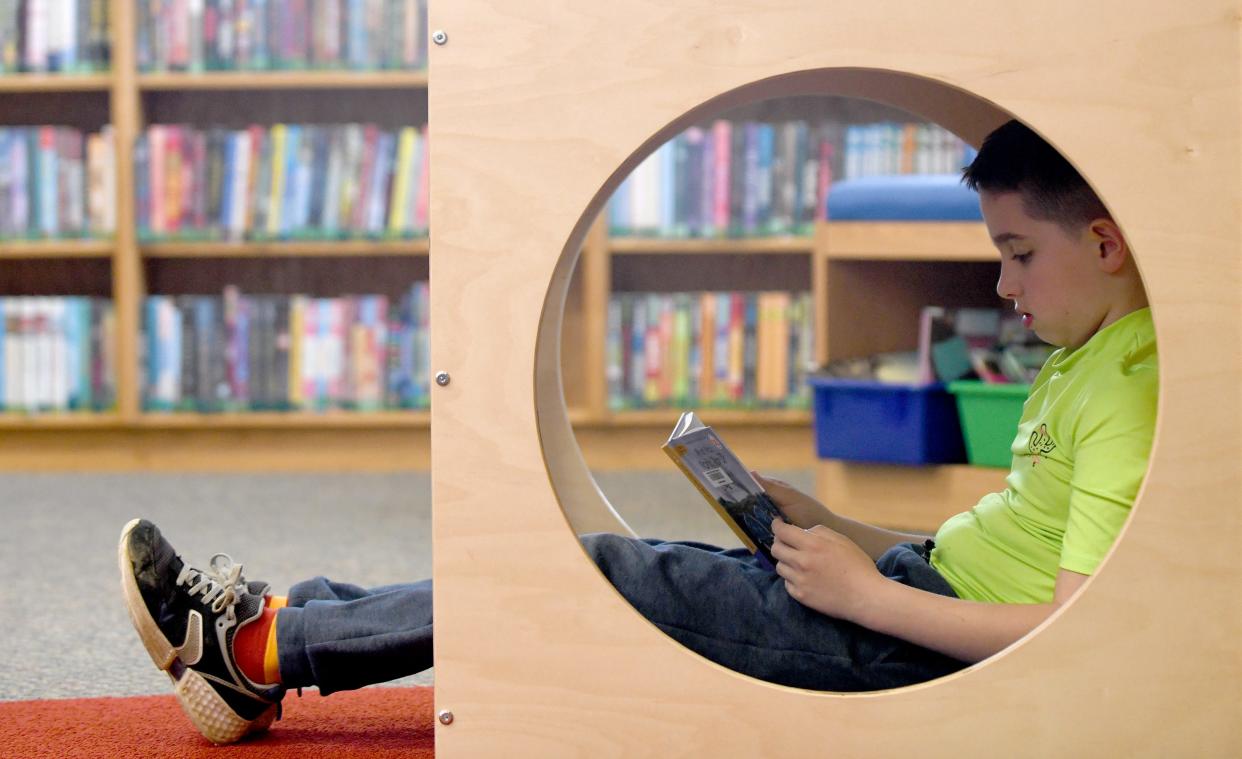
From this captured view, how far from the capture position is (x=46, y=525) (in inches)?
87.0

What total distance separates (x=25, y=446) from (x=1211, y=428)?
2.61 meters

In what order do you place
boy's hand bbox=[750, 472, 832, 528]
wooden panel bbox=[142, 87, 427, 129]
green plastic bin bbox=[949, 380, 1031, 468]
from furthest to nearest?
1. wooden panel bbox=[142, 87, 427, 129]
2. green plastic bin bbox=[949, 380, 1031, 468]
3. boy's hand bbox=[750, 472, 832, 528]

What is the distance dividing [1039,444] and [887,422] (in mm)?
1011

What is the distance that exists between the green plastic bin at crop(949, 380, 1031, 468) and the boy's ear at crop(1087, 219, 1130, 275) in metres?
0.92

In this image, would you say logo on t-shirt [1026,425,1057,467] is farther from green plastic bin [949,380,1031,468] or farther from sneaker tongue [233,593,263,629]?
green plastic bin [949,380,1031,468]

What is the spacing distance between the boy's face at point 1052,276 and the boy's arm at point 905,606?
0.66ft

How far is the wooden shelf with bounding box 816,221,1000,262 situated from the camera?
6.57 feet

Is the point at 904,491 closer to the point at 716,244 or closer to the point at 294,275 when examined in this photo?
the point at 716,244

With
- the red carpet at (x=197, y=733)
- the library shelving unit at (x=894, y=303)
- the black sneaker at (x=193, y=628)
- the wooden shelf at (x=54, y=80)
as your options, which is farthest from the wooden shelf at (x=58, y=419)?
the black sneaker at (x=193, y=628)

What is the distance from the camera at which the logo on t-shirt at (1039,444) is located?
0.99m

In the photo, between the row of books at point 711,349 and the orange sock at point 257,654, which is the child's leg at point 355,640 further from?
the row of books at point 711,349

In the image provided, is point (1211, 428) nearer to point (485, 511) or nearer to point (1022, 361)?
point (485, 511)

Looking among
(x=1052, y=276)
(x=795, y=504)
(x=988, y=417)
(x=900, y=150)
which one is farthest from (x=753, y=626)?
(x=900, y=150)

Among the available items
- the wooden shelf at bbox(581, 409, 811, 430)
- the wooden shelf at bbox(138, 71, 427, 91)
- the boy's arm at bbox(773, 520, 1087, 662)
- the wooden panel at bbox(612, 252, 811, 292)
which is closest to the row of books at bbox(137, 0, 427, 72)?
the wooden shelf at bbox(138, 71, 427, 91)
